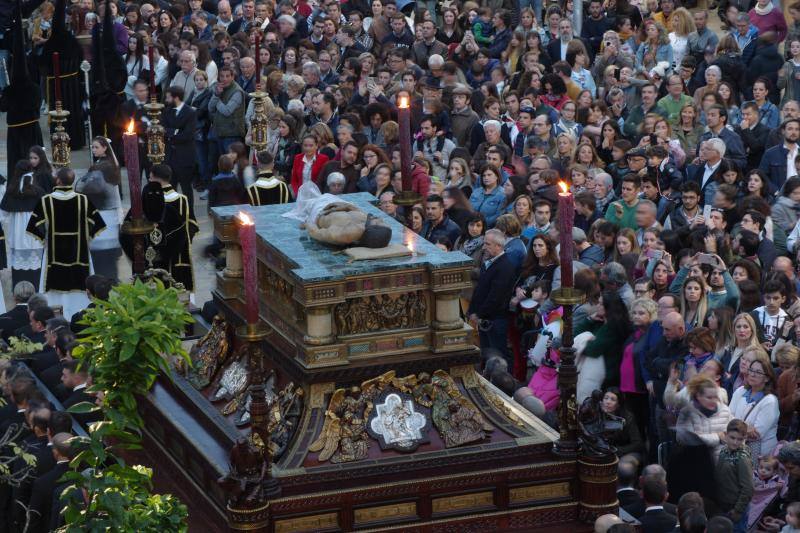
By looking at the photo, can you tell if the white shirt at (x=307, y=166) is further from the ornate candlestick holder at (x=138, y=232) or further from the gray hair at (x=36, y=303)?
the ornate candlestick holder at (x=138, y=232)

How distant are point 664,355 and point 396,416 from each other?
142 inches

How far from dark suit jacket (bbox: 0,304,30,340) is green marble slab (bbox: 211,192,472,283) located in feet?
14.0

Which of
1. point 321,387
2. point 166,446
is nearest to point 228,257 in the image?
point 166,446

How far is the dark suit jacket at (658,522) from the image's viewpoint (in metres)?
11.6

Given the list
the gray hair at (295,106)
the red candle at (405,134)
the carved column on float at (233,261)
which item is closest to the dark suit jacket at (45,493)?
the carved column on float at (233,261)

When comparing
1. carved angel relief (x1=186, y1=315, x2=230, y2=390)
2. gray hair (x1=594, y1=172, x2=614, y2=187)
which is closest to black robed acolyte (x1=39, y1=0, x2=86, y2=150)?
gray hair (x1=594, y1=172, x2=614, y2=187)

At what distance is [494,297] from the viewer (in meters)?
15.9

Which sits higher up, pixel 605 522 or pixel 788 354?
pixel 788 354

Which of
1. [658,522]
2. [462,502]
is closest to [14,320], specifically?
[462,502]

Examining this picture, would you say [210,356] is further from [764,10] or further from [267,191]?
[764,10]

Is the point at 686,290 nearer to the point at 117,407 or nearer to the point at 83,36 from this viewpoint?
the point at 117,407

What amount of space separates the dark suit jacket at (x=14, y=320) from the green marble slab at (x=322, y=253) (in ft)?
14.0

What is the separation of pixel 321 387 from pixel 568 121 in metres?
10.4

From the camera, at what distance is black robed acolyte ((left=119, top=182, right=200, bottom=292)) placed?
18.5 meters
